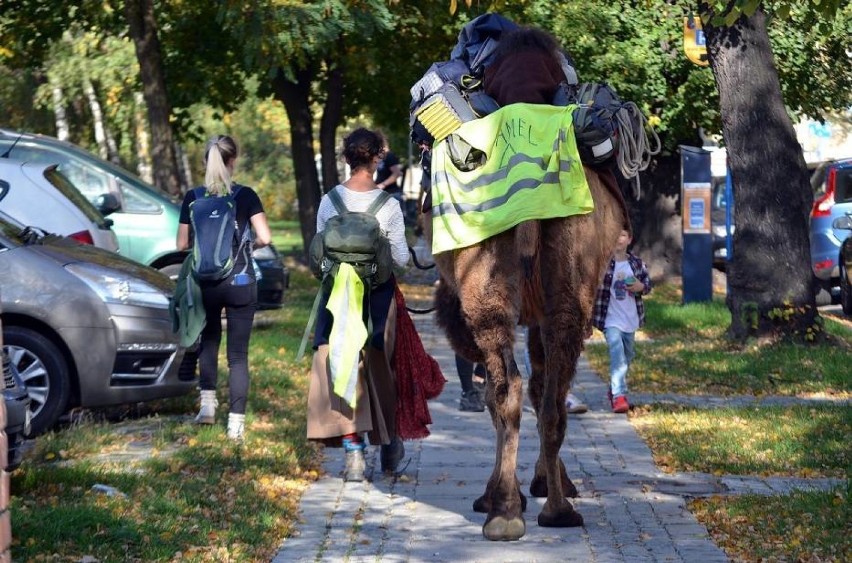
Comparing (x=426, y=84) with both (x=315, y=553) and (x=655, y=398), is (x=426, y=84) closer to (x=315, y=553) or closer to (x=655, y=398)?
(x=315, y=553)

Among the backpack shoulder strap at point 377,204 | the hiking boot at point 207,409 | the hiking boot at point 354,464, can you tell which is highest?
the backpack shoulder strap at point 377,204

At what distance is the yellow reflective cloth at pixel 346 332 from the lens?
25.7ft

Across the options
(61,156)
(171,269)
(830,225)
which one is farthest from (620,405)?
(830,225)

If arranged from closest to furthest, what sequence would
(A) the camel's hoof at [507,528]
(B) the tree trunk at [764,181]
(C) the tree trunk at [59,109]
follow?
1. (A) the camel's hoof at [507,528]
2. (B) the tree trunk at [764,181]
3. (C) the tree trunk at [59,109]

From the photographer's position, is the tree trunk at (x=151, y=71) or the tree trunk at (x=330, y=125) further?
the tree trunk at (x=330, y=125)

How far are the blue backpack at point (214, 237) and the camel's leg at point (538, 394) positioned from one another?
2.33 meters

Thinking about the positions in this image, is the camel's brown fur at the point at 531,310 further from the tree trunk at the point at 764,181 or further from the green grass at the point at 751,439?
the tree trunk at the point at 764,181

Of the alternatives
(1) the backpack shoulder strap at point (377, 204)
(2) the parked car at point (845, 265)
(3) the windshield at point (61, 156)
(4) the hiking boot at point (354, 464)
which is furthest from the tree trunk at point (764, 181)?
(4) the hiking boot at point (354, 464)

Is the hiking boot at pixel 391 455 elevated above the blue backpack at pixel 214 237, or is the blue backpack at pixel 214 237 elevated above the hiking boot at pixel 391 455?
the blue backpack at pixel 214 237

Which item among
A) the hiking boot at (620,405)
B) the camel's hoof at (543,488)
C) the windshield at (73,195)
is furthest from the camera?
the windshield at (73,195)

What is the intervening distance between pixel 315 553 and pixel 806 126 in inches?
1358

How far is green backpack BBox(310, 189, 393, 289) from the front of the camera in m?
7.88

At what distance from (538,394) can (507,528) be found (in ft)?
2.86

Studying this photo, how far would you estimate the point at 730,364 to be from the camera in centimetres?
1252
